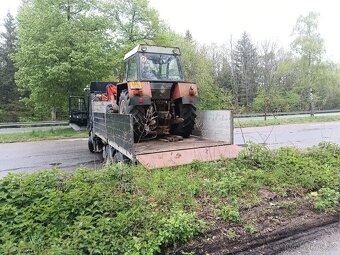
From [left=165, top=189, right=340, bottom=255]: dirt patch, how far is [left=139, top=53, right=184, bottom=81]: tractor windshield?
361 centimetres

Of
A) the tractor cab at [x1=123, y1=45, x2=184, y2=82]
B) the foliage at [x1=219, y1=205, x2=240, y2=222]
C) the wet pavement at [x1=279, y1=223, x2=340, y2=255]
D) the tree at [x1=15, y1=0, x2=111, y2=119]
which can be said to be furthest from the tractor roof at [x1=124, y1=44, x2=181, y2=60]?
the tree at [x1=15, y1=0, x2=111, y2=119]

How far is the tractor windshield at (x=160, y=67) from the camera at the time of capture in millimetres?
6432

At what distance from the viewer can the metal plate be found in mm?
5466

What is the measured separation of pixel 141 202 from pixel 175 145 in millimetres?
2109

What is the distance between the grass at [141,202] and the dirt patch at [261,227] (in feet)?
0.10

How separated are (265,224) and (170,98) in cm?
391

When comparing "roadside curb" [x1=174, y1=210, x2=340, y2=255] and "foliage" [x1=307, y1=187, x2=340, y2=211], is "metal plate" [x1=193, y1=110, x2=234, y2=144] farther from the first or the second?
"roadside curb" [x1=174, y1=210, x2=340, y2=255]

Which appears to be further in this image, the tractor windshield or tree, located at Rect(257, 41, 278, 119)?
tree, located at Rect(257, 41, 278, 119)

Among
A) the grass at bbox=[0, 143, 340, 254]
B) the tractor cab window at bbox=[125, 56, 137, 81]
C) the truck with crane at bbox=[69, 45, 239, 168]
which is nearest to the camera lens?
the grass at bbox=[0, 143, 340, 254]

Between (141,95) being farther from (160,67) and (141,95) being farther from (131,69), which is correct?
(131,69)

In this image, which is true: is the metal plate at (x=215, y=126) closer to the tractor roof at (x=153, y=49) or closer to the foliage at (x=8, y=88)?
the tractor roof at (x=153, y=49)

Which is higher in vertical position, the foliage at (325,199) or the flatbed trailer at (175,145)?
the flatbed trailer at (175,145)

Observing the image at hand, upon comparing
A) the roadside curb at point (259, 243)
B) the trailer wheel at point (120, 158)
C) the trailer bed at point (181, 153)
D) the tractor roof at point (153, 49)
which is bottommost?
the roadside curb at point (259, 243)

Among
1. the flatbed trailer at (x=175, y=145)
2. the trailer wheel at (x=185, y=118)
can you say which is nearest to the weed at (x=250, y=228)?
the flatbed trailer at (x=175, y=145)
